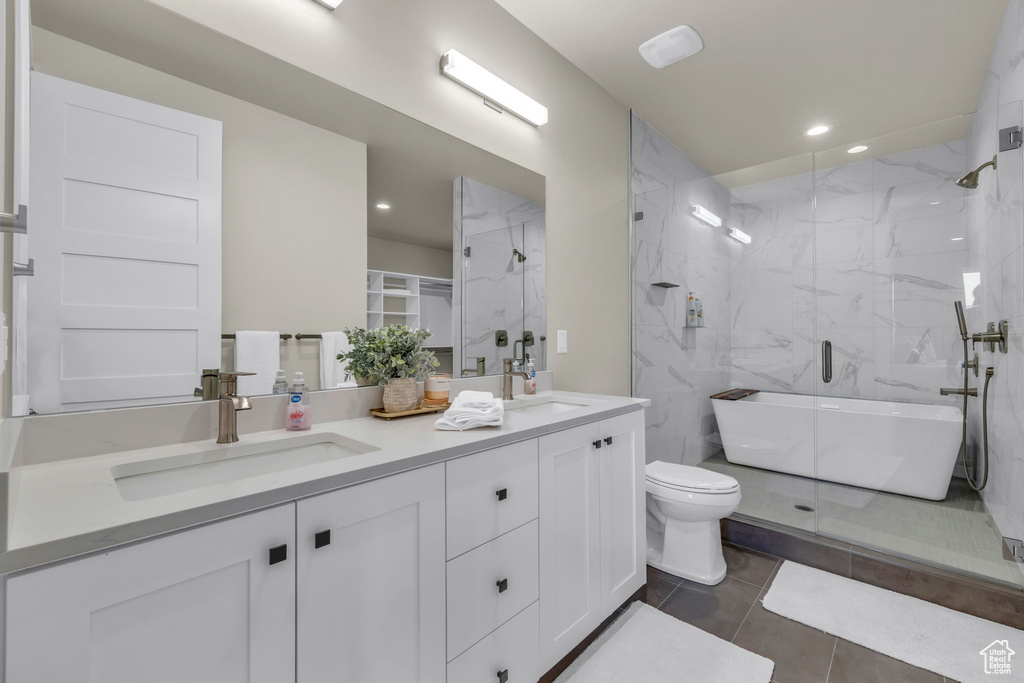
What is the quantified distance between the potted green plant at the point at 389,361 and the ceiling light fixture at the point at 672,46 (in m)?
1.97

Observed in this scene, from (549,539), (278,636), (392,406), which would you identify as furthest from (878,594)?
(278,636)

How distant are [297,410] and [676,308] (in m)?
2.57

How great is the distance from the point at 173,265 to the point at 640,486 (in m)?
1.80

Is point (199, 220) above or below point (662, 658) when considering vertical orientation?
above

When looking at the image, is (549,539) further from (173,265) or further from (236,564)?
(173,265)

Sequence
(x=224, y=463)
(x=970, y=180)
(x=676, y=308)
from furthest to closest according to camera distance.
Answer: (x=676, y=308), (x=970, y=180), (x=224, y=463)

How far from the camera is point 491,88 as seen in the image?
1.95 metres

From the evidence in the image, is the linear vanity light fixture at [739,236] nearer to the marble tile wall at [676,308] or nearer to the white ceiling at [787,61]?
the marble tile wall at [676,308]

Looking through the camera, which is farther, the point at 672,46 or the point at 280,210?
the point at 672,46

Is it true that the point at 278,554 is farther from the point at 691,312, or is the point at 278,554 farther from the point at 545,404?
the point at 691,312

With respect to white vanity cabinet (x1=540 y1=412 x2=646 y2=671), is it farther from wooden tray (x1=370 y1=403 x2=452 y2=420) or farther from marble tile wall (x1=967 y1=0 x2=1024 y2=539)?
marble tile wall (x1=967 y1=0 x2=1024 y2=539)

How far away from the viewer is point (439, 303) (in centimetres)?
175

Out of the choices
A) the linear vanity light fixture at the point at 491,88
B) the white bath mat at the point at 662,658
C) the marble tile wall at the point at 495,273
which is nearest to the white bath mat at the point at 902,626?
the white bath mat at the point at 662,658

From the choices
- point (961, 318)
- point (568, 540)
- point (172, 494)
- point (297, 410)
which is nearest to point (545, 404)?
point (568, 540)
